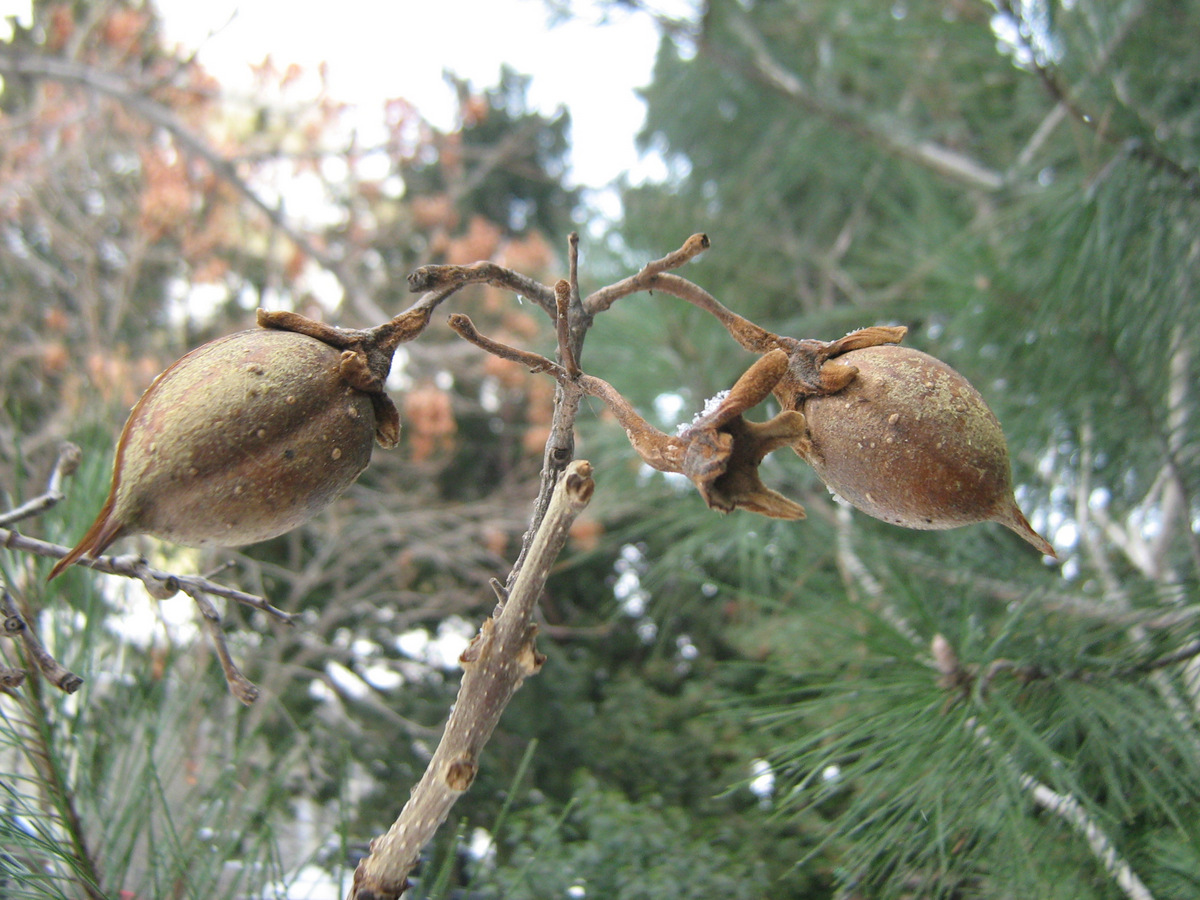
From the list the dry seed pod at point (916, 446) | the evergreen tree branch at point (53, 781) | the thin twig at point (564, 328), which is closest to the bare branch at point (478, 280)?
the thin twig at point (564, 328)

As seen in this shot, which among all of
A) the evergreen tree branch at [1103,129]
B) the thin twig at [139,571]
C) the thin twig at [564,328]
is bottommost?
the thin twig at [139,571]

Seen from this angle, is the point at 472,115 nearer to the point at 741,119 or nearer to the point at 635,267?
the point at 741,119

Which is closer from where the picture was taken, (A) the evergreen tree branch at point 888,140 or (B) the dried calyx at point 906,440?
(B) the dried calyx at point 906,440

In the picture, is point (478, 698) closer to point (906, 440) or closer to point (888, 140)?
point (906, 440)

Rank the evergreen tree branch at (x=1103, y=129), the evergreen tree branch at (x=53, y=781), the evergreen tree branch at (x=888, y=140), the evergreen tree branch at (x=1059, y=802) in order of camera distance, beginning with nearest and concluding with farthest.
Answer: the evergreen tree branch at (x=53, y=781) < the evergreen tree branch at (x=1059, y=802) < the evergreen tree branch at (x=1103, y=129) < the evergreen tree branch at (x=888, y=140)

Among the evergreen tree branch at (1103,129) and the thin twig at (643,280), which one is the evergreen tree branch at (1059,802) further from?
the evergreen tree branch at (1103,129)

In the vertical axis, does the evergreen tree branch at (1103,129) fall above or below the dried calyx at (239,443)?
above

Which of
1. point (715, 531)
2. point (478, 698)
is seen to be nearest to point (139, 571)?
point (478, 698)

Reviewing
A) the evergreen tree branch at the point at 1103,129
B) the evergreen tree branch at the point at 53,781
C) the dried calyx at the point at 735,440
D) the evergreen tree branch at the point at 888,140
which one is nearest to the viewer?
the dried calyx at the point at 735,440

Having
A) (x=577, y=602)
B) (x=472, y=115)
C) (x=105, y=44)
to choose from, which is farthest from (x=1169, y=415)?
(x=105, y=44)
